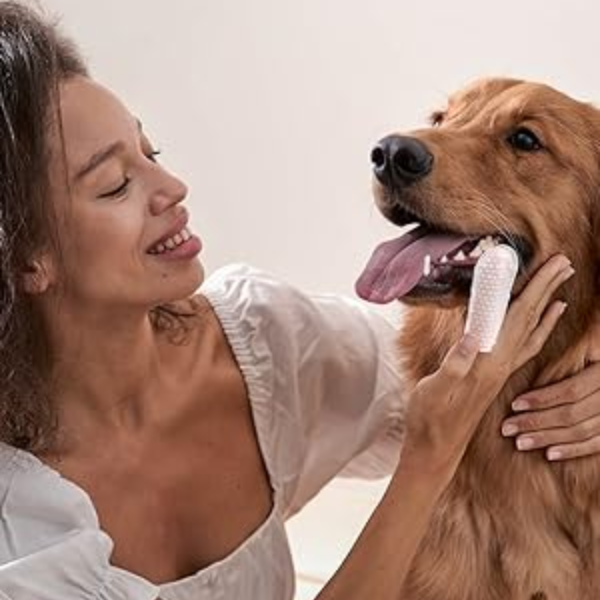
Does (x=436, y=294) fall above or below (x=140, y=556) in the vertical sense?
above

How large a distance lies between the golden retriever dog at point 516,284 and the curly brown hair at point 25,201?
1.12 ft

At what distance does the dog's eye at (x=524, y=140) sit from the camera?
4.64ft

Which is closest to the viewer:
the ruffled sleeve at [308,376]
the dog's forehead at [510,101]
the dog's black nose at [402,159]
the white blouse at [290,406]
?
the dog's black nose at [402,159]

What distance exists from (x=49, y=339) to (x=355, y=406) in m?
0.41

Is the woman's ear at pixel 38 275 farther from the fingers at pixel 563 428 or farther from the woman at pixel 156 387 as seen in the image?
the fingers at pixel 563 428

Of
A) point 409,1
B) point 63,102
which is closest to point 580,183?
point 63,102

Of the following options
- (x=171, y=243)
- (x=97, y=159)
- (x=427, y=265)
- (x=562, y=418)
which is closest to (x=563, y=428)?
(x=562, y=418)

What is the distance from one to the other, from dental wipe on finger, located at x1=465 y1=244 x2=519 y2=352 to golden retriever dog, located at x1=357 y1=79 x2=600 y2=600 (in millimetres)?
49

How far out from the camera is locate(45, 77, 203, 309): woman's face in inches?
53.9

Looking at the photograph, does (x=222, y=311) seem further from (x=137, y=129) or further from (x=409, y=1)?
(x=409, y=1)

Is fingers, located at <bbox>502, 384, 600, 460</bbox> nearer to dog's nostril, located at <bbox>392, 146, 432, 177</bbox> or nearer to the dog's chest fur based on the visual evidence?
the dog's chest fur

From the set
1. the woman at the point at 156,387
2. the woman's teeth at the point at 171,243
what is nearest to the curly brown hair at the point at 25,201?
the woman at the point at 156,387

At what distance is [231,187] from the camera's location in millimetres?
2697

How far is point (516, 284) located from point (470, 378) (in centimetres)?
11
